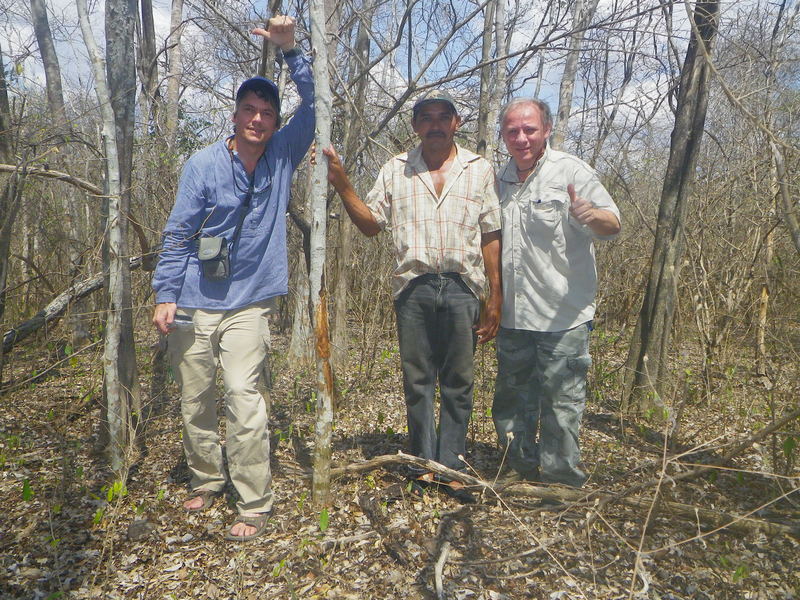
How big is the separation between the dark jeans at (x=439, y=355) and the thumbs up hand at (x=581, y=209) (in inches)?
25.9

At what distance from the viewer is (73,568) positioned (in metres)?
2.36

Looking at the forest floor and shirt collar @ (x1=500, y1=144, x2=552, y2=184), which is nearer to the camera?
the forest floor

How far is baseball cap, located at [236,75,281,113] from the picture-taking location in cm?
257

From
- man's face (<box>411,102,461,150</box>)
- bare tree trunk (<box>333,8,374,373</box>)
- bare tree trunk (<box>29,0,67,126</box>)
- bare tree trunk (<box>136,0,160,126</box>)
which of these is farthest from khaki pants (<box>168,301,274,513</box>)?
bare tree trunk (<box>29,0,67,126</box>)

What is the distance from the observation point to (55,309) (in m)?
4.20

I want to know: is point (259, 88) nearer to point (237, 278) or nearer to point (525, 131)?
point (237, 278)

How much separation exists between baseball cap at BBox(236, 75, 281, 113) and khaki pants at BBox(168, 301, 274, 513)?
3.31ft

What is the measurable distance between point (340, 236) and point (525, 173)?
271 cm

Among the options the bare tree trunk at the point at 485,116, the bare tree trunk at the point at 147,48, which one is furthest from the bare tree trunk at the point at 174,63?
the bare tree trunk at the point at 485,116

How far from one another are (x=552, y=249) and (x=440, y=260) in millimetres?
564

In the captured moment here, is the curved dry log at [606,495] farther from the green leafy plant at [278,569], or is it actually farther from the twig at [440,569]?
the green leafy plant at [278,569]

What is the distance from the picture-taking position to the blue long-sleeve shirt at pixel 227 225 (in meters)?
2.59

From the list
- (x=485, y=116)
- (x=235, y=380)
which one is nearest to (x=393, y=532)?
(x=235, y=380)

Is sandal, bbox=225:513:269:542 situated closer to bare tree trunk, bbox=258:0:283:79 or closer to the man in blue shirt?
the man in blue shirt
